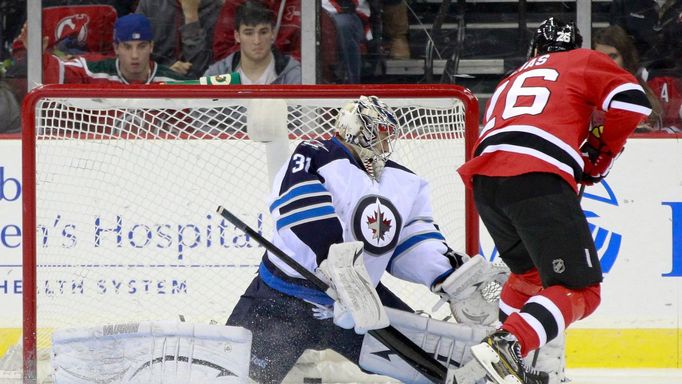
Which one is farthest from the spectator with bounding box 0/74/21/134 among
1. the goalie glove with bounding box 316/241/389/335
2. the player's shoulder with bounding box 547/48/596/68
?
the player's shoulder with bounding box 547/48/596/68

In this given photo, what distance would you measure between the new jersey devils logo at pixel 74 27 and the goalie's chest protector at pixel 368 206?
1885 mm

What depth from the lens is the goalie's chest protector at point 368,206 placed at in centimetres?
320

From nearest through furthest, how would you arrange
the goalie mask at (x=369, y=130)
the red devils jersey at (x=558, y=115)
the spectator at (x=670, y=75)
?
1. the red devils jersey at (x=558, y=115)
2. the goalie mask at (x=369, y=130)
3. the spectator at (x=670, y=75)

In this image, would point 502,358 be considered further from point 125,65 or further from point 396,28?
point 125,65

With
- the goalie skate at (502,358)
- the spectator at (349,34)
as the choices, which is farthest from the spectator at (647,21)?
the goalie skate at (502,358)

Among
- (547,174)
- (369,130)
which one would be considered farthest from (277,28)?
(547,174)

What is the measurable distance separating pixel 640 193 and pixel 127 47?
1.92 meters

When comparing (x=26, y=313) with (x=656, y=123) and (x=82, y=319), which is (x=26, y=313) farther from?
(x=656, y=123)

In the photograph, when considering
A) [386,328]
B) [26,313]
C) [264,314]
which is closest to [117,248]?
[26,313]

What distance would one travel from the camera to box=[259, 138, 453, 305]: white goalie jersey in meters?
3.12

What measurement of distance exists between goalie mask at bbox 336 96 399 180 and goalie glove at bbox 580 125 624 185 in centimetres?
49

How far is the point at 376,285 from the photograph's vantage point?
10.9 feet

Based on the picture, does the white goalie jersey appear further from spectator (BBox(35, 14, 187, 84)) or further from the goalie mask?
spectator (BBox(35, 14, 187, 84))

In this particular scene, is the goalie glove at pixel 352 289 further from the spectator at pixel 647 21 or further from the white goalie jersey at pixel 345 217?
the spectator at pixel 647 21
